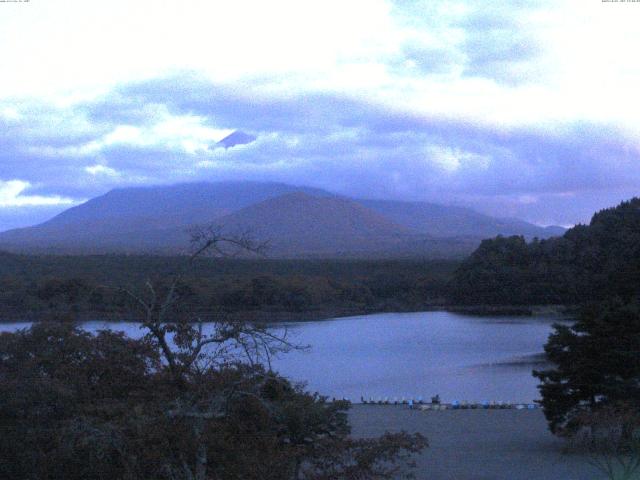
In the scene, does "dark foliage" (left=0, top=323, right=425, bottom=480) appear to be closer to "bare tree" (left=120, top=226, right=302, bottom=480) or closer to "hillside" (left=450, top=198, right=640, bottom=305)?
"bare tree" (left=120, top=226, right=302, bottom=480)

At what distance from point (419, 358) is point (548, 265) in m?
25.0

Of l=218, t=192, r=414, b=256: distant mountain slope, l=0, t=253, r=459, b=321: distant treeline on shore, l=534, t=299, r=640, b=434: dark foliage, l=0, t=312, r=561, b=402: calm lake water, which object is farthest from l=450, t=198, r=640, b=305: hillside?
l=218, t=192, r=414, b=256: distant mountain slope

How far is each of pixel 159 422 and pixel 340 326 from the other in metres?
37.9

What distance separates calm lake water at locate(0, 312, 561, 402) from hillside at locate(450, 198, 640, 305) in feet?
18.5

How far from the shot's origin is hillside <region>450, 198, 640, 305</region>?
171 ft

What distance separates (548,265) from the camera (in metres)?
55.3

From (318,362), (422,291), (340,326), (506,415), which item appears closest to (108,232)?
(422,291)

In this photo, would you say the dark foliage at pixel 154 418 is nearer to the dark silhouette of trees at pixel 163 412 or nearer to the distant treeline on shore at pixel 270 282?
the dark silhouette of trees at pixel 163 412

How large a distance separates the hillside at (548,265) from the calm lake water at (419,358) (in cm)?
565

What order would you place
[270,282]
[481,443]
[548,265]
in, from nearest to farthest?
[481,443] → [270,282] → [548,265]

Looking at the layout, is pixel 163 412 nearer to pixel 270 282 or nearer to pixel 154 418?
pixel 154 418

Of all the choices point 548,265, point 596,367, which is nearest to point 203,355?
point 596,367

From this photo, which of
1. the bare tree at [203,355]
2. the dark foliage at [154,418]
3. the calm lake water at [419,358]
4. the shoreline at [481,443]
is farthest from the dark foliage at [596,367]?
the bare tree at [203,355]

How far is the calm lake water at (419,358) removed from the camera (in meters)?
25.3
